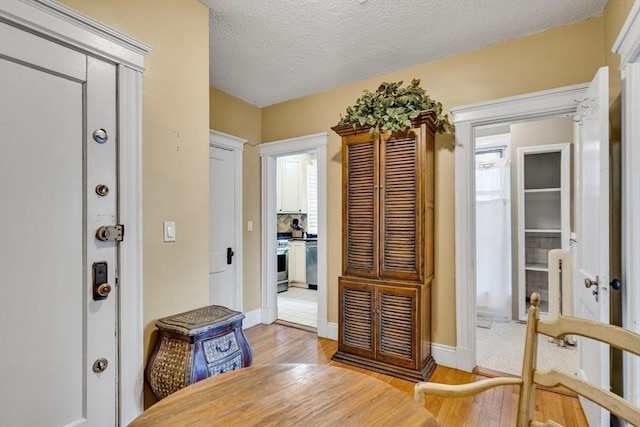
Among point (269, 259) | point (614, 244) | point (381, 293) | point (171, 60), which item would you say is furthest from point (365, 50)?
point (269, 259)

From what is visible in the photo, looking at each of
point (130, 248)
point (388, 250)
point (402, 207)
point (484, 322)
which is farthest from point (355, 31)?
point (484, 322)

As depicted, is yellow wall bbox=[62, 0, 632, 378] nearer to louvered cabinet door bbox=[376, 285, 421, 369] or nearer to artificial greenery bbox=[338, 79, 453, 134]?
artificial greenery bbox=[338, 79, 453, 134]

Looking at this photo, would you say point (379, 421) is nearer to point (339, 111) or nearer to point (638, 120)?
point (638, 120)

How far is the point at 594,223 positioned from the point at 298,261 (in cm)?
491

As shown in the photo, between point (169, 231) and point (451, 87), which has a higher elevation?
point (451, 87)

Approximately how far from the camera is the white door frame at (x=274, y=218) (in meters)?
3.45

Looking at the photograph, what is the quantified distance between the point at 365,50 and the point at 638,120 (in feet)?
6.18

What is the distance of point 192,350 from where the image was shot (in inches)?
62.7

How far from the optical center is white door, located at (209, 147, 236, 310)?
3.33 metres

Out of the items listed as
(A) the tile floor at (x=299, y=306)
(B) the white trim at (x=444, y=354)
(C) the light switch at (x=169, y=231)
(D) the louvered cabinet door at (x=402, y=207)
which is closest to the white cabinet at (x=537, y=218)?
(B) the white trim at (x=444, y=354)

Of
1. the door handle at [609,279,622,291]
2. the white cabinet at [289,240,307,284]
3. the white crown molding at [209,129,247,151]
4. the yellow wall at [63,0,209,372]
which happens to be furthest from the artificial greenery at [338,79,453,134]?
the white cabinet at [289,240,307,284]

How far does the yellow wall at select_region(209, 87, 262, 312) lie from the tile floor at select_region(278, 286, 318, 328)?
604 mm

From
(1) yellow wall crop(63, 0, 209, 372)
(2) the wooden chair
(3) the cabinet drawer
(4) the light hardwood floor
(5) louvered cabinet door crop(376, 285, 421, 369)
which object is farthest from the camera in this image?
(5) louvered cabinet door crop(376, 285, 421, 369)

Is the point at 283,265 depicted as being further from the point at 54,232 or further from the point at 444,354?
the point at 54,232
